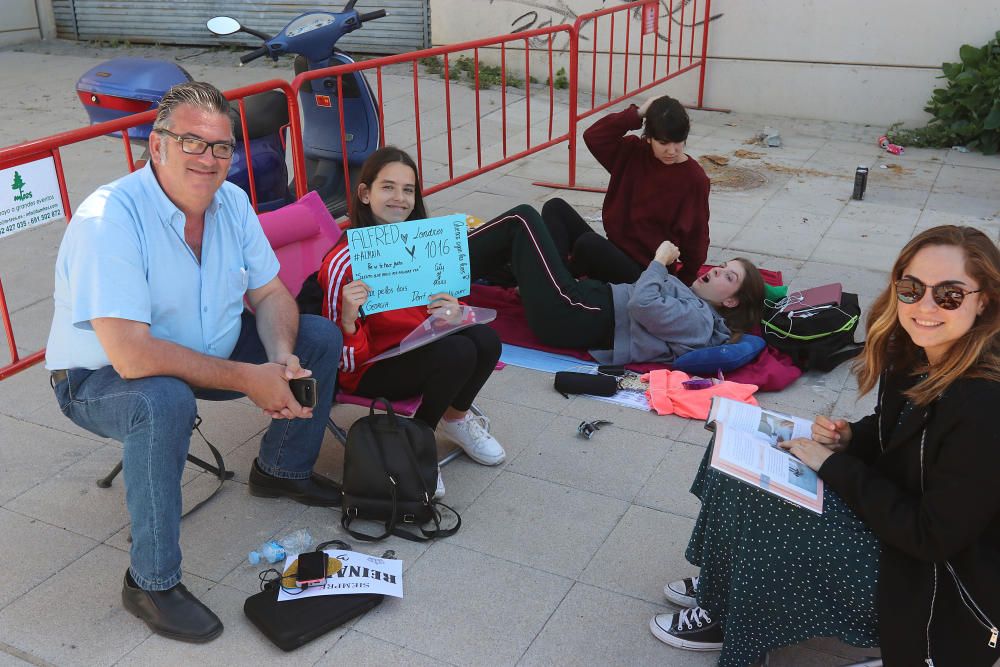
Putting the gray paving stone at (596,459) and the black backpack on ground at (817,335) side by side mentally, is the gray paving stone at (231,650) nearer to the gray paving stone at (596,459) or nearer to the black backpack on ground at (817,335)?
the gray paving stone at (596,459)

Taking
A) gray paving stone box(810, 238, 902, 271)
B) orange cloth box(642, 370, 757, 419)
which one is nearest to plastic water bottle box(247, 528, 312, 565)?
orange cloth box(642, 370, 757, 419)

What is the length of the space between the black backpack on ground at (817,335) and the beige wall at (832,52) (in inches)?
200

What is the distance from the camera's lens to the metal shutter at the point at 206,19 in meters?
11.2

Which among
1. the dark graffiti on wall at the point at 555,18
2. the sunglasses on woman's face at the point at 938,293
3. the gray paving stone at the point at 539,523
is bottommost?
the gray paving stone at the point at 539,523

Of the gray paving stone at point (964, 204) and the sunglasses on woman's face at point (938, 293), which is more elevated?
the sunglasses on woman's face at point (938, 293)

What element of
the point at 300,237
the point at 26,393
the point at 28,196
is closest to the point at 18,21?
the point at 26,393

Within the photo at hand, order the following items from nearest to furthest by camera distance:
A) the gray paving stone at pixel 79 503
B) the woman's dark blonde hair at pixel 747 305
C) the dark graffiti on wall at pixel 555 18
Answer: the gray paving stone at pixel 79 503, the woman's dark blonde hair at pixel 747 305, the dark graffiti on wall at pixel 555 18

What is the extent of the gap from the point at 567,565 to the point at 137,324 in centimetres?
158

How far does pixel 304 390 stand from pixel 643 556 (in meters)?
1.27

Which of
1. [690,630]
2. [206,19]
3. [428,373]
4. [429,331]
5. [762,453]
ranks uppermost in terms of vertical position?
[206,19]

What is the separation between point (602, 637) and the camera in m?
2.82

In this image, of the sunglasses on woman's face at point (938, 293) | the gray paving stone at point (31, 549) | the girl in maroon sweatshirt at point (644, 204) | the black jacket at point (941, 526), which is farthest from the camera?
the girl in maroon sweatshirt at point (644, 204)

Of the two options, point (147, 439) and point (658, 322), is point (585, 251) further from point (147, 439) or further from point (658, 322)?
point (147, 439)

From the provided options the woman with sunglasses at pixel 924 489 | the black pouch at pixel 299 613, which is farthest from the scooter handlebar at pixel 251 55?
the woman with sunglasses at pixel 924 489
